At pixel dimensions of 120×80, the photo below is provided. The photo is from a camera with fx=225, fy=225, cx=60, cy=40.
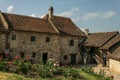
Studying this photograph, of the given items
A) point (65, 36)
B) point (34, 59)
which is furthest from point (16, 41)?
point (65, 36)

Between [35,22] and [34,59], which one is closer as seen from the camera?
[34,59]

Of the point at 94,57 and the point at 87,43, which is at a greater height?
the point at 87,43

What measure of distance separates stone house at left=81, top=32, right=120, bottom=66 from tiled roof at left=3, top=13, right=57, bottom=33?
296 inches

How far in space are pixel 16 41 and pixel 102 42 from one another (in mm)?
14682

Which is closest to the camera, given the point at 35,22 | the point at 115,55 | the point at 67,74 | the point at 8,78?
the point at 8,78

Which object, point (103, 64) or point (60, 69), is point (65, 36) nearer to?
point (103, 64)

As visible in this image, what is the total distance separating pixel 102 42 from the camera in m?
38.6

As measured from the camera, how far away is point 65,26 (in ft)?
137

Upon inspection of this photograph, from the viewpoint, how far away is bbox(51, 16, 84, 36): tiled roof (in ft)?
130

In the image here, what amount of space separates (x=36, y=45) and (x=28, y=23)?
3914 millimetres

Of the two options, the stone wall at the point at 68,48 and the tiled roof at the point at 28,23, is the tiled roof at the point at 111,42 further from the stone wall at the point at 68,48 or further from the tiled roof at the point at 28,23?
the tiled roof at the point at 28,23

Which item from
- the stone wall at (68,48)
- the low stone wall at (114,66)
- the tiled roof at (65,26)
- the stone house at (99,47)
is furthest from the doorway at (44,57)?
the low stone wall at (114,66)

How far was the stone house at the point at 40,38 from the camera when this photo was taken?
32969 millimetres

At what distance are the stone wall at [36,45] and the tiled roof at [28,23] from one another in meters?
0.81
